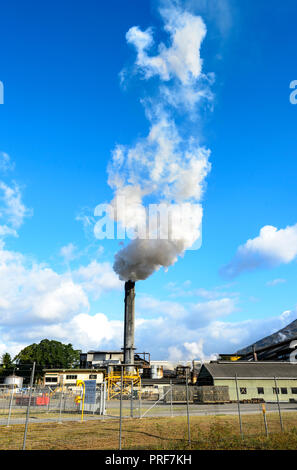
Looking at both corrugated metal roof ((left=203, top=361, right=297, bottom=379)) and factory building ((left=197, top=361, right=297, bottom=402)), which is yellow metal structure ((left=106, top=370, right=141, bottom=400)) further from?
corrugated metal roof ((left=203, top=361, right=297, bottom=379))

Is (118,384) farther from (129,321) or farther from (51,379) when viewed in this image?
(51,379)

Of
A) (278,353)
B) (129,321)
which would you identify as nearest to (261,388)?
(129,321)

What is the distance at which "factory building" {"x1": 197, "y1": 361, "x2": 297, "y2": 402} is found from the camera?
39375 millimetres

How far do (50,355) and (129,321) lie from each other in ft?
112

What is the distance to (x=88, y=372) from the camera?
64.0 metres

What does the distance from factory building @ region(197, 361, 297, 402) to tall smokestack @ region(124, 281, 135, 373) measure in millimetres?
18251

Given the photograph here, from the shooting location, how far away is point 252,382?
40.6m

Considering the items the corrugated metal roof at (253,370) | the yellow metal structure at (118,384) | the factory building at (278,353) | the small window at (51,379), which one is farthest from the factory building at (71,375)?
the factory building at (278,353)

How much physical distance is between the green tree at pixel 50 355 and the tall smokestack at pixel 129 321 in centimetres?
2654

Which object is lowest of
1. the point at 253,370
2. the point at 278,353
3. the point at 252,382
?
the point at 252,382

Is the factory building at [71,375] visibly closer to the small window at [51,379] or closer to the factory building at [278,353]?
the small window at [51,379]
